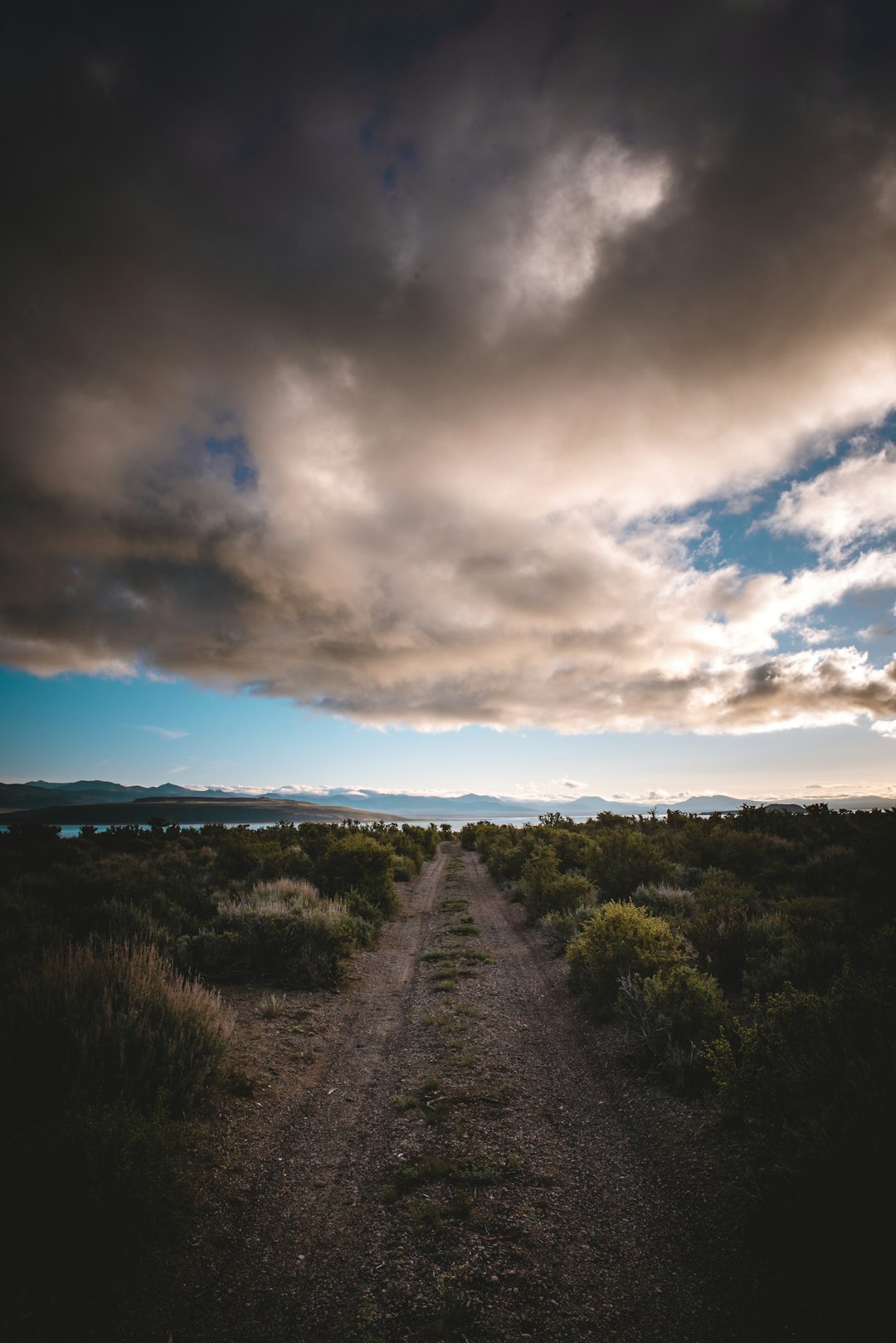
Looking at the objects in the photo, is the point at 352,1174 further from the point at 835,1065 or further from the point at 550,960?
the point at 550,960

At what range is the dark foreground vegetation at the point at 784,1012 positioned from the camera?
11.0 feet

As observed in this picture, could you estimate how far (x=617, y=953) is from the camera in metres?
8.70

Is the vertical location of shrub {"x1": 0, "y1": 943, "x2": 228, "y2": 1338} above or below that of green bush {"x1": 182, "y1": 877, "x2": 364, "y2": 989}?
above

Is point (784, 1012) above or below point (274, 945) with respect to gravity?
above

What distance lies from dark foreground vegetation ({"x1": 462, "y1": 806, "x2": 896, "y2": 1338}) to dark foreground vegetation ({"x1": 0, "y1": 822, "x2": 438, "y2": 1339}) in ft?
15.0

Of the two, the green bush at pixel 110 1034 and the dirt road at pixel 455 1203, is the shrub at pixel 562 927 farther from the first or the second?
the green bush at pixel 110 1034

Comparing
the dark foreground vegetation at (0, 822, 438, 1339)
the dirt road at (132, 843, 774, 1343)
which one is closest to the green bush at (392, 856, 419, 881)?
the dark foreground vegetation at (0, 822, 438, 1339)

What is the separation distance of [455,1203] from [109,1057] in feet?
11.8

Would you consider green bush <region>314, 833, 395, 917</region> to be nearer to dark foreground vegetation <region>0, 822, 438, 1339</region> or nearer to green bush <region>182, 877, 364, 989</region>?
dark foreground vegetation <region>0, 822, 438, 1339</region>

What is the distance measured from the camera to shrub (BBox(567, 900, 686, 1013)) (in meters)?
8.32

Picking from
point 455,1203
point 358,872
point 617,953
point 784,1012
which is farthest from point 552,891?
point 455,1203

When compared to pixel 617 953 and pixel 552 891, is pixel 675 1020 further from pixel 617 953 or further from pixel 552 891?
pixel 552 891

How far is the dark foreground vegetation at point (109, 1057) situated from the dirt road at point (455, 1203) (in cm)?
45

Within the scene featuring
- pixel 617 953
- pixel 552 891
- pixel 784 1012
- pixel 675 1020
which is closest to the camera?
pixel 784 1012
